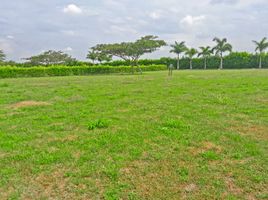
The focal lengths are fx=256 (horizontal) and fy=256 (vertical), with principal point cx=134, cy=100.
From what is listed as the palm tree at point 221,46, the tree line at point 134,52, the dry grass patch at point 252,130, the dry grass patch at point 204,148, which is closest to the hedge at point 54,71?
the tree line at point 134,52

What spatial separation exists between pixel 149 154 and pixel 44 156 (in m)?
1.64

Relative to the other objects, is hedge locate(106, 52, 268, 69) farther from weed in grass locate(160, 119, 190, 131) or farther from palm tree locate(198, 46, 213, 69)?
weed in grass locate(160, 119, 190, 131)

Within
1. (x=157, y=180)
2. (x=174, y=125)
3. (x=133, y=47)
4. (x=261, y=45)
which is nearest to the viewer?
(x=157, y=180)

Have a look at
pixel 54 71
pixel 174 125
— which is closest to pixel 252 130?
pixel 174 125

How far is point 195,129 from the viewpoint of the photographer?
531 cm

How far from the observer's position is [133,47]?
32.6m

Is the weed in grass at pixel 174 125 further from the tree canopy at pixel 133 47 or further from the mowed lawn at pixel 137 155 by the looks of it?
the tree canopy at pixel 133 47

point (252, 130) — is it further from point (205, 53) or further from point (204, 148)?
point (205, 53)

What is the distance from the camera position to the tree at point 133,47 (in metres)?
Answer: 32.3

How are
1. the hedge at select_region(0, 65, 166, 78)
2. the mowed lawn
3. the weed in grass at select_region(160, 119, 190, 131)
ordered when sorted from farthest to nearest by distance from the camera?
1. the hedge at select_region(0, 65, 166, 78)
2. the weed in grass at select_region(160, 119, 190, 131)
3. the mowed lawn

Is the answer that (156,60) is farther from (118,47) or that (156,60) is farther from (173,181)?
(173,181)

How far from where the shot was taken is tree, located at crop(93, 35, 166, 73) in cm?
3231

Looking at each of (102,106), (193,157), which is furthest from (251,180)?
(102,106)

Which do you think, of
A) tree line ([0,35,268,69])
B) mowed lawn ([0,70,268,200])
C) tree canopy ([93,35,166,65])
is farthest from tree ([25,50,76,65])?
mowed lawn ([0,70,268,200])
